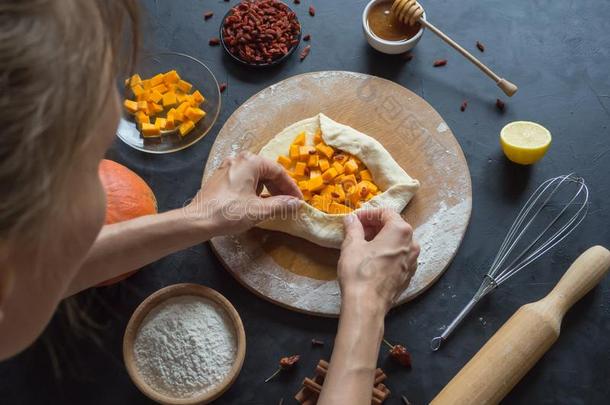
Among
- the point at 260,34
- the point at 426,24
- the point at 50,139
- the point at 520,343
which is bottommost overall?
the point at 520,343

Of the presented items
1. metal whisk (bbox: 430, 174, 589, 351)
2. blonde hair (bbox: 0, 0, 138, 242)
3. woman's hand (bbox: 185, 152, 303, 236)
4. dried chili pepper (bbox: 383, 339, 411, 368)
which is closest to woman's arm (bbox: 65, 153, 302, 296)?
woman's hand (bbox: 185, 152, 303, 236)

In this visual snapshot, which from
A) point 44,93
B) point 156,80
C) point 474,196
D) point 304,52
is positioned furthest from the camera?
point 304,52

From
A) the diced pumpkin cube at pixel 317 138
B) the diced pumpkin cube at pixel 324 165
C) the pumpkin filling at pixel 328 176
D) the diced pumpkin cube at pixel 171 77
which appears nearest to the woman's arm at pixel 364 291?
the pumpkin filling at pixel 328 176

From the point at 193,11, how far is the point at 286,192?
101 cm

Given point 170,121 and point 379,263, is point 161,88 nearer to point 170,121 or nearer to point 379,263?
point 170,121

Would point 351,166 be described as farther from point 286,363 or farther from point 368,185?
point 286,363

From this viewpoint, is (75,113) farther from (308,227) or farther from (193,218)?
(308,227)

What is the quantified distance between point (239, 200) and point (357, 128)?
584mm

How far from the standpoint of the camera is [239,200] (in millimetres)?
1881

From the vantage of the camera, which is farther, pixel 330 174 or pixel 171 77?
pixel 171 77

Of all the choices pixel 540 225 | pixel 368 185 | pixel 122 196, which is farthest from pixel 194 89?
pixel 540 225

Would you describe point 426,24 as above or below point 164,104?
above

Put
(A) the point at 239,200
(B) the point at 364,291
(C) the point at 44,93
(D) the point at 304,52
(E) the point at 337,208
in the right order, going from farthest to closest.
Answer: (D) the point at 304,52, (E) the point at 337,208, (A) the point at 239,200, (B) the point at 364,291, (C) the point at 44,93

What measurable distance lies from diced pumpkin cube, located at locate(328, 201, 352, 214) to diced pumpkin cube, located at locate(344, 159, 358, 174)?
125 millimetres
